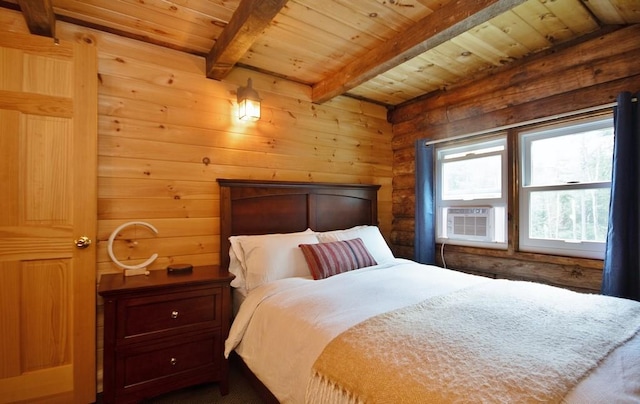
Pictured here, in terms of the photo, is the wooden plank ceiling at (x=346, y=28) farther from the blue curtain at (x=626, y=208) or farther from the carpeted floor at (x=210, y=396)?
the carpeted floor at (x=210, y=396)

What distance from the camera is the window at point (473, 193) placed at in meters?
2.71

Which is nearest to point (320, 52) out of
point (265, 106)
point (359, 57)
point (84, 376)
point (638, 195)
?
point (359, 57)

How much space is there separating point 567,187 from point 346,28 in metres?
1.96

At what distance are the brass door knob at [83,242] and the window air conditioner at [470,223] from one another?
282 centimetres

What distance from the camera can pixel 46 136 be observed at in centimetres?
167

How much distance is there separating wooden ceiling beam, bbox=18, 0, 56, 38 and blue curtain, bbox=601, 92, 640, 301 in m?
3.26

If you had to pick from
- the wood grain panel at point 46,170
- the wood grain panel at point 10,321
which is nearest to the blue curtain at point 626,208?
the wood grain panel at point 46,170

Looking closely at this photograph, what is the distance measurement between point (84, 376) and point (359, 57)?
2.67 meters

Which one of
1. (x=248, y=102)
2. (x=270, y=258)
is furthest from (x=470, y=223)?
(x=248, y=102)

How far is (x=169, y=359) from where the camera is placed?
1788 millimetres

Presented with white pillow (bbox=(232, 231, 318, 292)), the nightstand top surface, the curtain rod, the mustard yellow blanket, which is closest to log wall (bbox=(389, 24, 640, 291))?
the curtain rod

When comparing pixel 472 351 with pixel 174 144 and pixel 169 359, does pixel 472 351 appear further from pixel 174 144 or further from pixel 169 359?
pixel 174 144

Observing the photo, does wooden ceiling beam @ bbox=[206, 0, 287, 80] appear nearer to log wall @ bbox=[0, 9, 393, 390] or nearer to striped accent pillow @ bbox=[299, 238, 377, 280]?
log wall @ bbox=[0, 9, 393, 390]

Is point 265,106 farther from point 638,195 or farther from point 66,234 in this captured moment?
point 638,195
